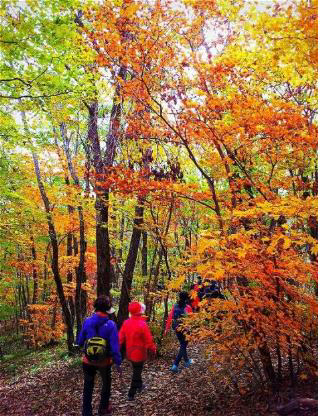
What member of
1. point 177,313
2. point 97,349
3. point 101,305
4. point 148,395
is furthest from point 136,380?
point 101,305

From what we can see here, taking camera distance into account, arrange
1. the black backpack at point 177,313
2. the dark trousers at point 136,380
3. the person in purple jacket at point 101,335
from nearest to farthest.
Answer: the person in purple jacket at point 101,335 → the dark trousers at point 136,380 → the black backpack at point 177,313

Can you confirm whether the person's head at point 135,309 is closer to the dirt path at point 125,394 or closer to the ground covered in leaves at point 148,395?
the ground covered in leaves at point 148,395

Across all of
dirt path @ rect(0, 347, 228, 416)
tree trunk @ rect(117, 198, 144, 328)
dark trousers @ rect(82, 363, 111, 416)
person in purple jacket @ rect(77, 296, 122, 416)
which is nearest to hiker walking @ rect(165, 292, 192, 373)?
dirt path @ rect(0, 347, 228, 416)

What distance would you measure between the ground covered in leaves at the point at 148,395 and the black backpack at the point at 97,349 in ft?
5.37

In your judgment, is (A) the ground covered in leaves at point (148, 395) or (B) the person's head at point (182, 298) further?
(B) the person's head at point (182, 298)

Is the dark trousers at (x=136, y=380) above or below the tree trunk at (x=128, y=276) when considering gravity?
below

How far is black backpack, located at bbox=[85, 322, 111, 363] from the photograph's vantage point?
5.25 meters

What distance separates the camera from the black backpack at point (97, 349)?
5.25m

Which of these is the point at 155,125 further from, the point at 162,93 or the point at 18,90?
the point at 18,90

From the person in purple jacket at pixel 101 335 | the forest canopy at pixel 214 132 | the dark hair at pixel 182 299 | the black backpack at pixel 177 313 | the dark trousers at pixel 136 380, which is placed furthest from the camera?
the black backpack at pixel 177 313

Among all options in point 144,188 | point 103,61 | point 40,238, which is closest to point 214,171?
point 144,188

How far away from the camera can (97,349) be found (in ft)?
17.2


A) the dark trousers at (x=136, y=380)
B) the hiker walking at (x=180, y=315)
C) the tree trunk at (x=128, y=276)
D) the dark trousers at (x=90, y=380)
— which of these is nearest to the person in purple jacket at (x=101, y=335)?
the dark trousers at (x=90, y=380)

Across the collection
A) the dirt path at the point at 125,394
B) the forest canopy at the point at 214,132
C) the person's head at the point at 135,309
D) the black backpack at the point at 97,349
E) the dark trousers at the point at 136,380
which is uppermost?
the forest canopy at the point at 214,132
